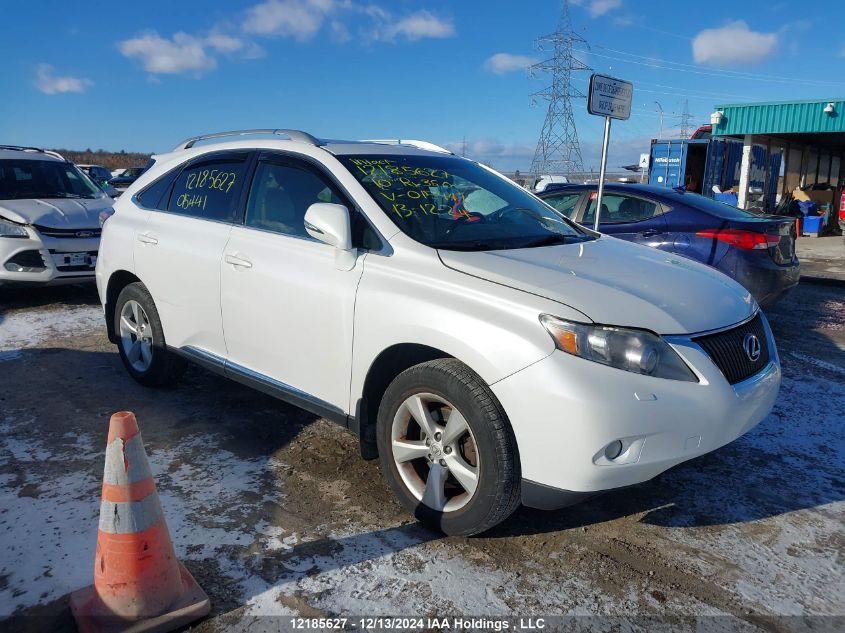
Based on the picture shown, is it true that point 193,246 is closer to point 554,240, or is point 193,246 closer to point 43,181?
point 554,240

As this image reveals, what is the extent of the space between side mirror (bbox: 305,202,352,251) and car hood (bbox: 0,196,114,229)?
5.44m

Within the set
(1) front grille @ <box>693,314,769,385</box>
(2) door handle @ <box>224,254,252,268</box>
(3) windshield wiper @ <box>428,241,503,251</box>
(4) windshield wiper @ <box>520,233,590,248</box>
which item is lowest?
(1) front grille @ <box>693,314,769,385</box>

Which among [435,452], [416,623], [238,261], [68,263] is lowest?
[416,623]

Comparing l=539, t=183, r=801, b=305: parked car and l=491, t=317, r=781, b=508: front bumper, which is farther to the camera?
l=539, t=183, r=801, b=305: parked car

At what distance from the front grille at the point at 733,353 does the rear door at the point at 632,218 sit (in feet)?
13.0

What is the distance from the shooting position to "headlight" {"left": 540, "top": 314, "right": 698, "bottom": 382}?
102 inches

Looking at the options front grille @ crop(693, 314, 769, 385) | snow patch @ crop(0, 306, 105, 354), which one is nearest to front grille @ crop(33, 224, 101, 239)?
snow patch @ crop(0, 306, 105, 354)

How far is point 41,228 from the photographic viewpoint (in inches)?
289

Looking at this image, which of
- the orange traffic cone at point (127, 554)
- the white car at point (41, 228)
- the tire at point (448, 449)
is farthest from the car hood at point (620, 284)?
the white car at point (41, 228)

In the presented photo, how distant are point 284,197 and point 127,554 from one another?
7.08 feet

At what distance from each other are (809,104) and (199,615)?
69.6 ft


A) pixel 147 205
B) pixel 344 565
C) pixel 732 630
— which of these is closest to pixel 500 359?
pixel 344 565

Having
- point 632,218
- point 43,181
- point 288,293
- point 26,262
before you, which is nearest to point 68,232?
point 26,262

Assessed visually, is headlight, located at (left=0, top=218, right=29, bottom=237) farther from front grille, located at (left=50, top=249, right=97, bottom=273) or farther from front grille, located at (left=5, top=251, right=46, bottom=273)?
front grille, located at (left=50, top=249, right=97, bottom=273)
